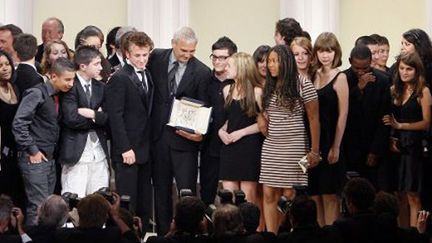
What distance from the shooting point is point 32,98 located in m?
10.4

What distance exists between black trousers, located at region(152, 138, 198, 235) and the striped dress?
695mm

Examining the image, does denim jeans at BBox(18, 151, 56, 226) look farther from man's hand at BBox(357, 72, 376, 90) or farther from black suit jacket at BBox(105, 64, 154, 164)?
man's hand at BBox(357, 72, 376, 90)

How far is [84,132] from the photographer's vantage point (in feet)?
34.7

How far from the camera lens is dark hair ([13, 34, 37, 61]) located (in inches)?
425

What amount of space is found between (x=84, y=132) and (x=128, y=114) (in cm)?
38

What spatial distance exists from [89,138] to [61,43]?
40.9 inches

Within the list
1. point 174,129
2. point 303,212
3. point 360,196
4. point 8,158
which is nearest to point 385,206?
A: point 360,196

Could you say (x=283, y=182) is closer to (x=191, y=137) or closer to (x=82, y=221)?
(x=191, y=137)

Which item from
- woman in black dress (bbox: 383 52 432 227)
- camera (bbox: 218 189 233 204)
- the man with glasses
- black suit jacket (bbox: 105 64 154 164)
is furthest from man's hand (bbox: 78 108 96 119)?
woman in black dress (bbox: 383 52 432 227)

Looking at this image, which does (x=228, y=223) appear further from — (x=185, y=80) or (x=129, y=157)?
(x=185, y=80)

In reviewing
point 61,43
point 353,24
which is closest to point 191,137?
point 61,43

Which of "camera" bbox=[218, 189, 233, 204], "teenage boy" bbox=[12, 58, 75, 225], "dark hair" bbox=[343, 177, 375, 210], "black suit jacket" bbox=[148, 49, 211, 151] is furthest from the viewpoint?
"black suit jacket" bbox=[148, 49, 211, 151]

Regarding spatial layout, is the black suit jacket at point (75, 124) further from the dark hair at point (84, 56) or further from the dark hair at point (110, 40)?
the dark hair at point (110, 40)

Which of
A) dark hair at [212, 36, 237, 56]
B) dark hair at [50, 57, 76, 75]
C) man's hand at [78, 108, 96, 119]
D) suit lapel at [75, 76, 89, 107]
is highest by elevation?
dark hair at [212, 36, 237, 56]
